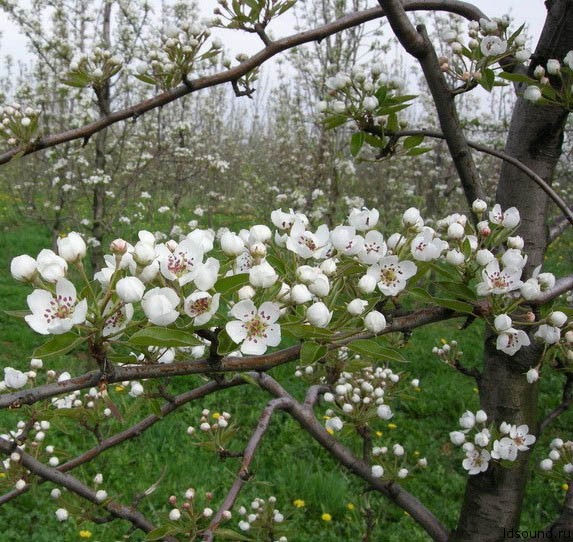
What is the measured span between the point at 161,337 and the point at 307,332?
0.22 m

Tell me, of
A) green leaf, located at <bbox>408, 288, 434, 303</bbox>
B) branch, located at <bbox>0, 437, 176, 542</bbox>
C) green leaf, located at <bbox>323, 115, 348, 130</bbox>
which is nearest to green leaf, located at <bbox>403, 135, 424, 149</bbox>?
green leaf, located at <bbox>323, 115, 348, 130</bbox>

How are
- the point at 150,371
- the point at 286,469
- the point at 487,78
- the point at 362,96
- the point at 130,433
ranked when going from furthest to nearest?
the point at 286,469 < the point at 130,433 < the point at 362,96 < the point at 487,78 < the point at 150,371

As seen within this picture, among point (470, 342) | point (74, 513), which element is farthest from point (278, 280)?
point (470, 342)

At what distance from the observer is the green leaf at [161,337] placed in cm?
79

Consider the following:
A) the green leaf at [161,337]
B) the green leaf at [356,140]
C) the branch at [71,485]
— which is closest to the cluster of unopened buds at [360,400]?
the branch at [71,485]

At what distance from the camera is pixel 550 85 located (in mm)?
1531

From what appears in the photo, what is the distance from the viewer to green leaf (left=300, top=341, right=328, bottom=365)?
2.88 feet

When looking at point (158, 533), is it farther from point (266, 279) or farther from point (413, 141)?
point (413, 141)

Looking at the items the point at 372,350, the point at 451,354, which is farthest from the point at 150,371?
the point at 451,354

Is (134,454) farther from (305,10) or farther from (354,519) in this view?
(305,10)

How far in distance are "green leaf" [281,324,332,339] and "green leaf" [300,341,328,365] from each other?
2cm

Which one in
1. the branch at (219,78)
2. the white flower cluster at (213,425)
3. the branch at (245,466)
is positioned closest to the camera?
the branch at (245,466)

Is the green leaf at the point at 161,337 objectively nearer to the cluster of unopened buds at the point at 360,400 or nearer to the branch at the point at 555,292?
the branch at the point at 555,292

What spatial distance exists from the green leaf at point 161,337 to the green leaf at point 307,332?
0.15 metres
